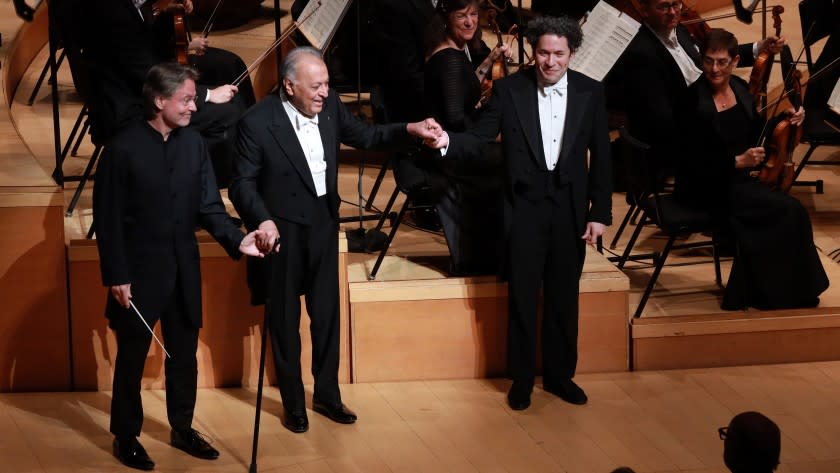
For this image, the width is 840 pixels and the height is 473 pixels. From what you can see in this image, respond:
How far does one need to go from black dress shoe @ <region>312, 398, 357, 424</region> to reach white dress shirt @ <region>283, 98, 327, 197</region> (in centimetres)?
80

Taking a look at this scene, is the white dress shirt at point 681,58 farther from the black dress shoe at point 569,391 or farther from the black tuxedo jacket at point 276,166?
the black tuxedo jacket at point 276,166

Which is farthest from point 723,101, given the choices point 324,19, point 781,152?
point 324,19

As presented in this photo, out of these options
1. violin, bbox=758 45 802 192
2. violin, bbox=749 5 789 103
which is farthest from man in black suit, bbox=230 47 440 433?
violin, bbox=749 5 789 103

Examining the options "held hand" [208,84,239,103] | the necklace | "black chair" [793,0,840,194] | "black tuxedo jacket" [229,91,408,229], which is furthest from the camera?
"black chair" [793,0,840,194]

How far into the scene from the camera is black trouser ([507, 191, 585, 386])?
16.4 feet

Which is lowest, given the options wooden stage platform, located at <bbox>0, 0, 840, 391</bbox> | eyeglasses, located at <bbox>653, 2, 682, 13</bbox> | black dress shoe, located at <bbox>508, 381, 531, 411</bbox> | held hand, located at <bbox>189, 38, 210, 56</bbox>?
black dress shoe, located at <bbox>508, 381, 531, 411</bbox>

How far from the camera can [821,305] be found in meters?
5.57

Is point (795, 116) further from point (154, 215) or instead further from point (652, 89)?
point (154, 215)

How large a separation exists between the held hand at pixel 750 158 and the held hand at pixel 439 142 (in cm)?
128

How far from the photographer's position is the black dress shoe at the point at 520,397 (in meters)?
5.11

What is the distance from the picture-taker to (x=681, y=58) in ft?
19.0

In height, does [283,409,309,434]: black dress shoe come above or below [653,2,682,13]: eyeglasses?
below

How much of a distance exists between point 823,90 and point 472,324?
2579 mm

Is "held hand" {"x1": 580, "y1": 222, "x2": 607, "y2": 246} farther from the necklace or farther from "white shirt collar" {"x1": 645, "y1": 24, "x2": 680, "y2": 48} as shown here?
"white shirt collar" {"x1": 645, "y1": 24, "x2": 680, "y2": 48}
